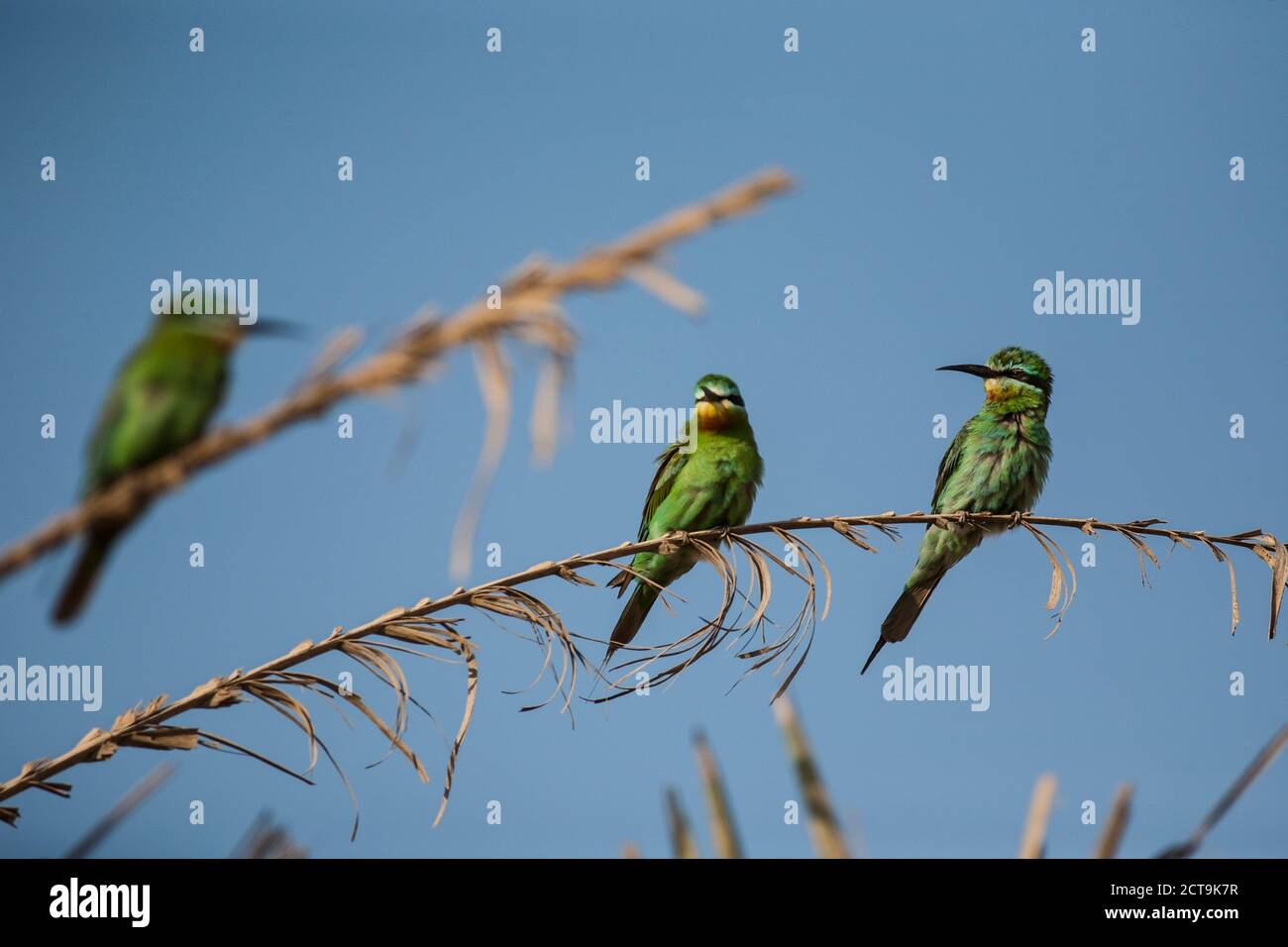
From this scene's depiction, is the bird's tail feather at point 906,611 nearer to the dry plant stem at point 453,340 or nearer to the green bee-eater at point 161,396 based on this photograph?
the green bee-eater at point 161,396

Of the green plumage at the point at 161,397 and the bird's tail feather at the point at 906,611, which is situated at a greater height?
the green plumage at the point at 161,397

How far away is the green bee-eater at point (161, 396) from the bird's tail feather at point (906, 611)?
289 centimetres

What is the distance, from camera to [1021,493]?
4.50 m

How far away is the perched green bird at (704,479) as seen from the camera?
4.01 metres

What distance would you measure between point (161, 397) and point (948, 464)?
3566 mm

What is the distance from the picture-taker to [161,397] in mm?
1544

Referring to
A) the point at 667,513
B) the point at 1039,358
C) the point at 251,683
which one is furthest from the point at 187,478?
the point at 1039,358

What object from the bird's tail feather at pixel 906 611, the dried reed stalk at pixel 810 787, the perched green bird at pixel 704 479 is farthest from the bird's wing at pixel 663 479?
the dried reed stalk at pixel 810 787

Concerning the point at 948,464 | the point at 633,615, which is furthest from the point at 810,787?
the point at 948,464

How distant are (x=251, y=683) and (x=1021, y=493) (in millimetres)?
3078
